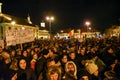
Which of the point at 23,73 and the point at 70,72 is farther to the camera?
the point at 23,73

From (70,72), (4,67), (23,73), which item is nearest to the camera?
(70,72)

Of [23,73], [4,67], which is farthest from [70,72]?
[4,67]

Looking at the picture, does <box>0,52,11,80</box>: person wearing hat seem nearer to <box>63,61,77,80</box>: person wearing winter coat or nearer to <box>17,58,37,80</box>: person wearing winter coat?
<box>17,58,37,80</box>: person wearing winter coat

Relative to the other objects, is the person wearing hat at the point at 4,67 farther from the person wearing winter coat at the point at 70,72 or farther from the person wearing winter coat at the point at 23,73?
the person wearing winter coat at the point at 70,72

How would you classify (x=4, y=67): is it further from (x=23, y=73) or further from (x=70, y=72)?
(x=70, y=72)

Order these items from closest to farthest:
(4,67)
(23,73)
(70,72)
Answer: (70,72) < (23,73) < (4,67)

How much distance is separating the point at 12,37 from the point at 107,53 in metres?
4.68

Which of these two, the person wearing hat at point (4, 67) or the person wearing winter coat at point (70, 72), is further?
the person wearing hat at point (4, 67)

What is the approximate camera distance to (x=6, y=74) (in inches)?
299

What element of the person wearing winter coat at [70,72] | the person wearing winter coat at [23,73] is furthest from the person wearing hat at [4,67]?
the person wearing winter coat at [70,72]

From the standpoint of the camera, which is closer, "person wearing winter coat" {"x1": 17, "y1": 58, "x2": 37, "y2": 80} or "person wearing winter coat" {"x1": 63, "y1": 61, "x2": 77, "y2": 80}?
"person wearing winter coat" {"x1": 63, "y1": 61, "x2": 77, "y2": 80}

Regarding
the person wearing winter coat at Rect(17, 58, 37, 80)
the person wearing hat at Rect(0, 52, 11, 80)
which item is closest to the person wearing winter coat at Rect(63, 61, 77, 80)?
the person wearing winter coat at Rect(17, 58, 37, 80)

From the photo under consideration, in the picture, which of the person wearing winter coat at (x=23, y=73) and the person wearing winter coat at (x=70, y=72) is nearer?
the person wearing winter coat at (x=70, y=72)

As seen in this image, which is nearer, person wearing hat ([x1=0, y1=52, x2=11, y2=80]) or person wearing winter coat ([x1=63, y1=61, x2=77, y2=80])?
person wearing winter coat ([x1=63, y1=61, x2=77, y2=80])
